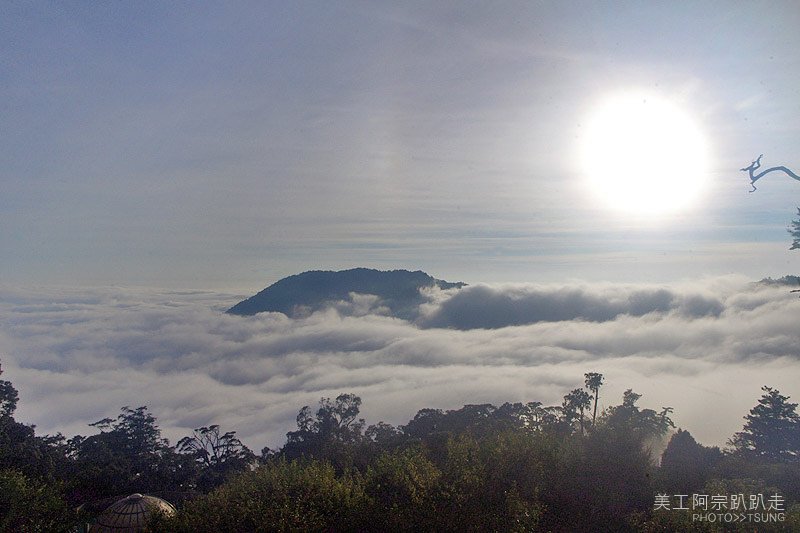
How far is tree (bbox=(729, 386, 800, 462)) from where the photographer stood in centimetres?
4259

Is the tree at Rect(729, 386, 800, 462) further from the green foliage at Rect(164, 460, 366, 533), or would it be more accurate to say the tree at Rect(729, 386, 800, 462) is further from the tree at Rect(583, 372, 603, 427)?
the green foliage at Rect(164, 460, 366, 533)

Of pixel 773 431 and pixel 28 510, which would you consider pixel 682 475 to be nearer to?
pixel 28 510

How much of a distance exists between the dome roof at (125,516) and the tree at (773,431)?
43.1m

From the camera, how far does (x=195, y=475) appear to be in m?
40.0

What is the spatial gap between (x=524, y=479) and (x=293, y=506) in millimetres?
6075

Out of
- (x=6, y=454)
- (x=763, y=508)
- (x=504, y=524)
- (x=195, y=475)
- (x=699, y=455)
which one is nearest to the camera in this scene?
(x=504, y=524)

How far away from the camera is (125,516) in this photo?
70.3ft

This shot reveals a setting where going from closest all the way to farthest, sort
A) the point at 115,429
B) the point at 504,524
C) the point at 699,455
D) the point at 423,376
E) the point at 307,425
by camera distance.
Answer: the point at 504,524
the point at 699,455
the point at 115,429
the point at 307,425
the point at 423,376

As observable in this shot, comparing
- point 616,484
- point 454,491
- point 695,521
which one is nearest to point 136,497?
point 454,491

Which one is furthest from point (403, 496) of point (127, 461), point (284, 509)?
point (127, 461)

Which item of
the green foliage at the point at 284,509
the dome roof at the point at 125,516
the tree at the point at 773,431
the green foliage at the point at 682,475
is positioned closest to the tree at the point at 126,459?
the dome roof at the point at 125,516

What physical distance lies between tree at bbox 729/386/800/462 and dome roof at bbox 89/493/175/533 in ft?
142

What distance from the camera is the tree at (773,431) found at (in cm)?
4259

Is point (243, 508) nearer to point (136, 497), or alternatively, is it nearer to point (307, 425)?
point (136, 497)
